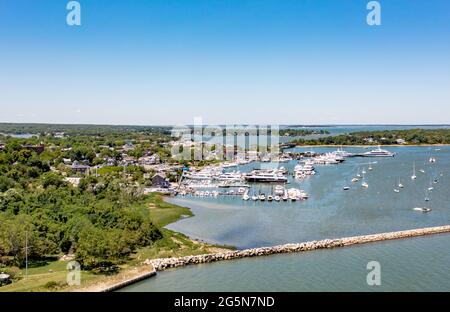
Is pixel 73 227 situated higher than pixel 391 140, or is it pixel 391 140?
pixel 391 140

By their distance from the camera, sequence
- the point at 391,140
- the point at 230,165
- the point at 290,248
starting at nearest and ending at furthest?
1. the point at 290,248
2. the point at 230,165
3. the point at 391,140

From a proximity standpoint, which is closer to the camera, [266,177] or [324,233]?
[324,233]

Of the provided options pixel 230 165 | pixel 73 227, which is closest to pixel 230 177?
pixel 230 165

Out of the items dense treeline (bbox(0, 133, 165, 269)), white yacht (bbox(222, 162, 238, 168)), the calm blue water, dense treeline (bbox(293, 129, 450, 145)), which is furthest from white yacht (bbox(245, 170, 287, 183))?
dense treeline (bbox(293, 129, 450, 145))

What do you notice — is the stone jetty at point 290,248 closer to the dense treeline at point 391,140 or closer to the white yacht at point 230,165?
the white yacht at point 230,165

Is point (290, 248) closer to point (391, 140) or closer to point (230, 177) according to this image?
point (230, 177)

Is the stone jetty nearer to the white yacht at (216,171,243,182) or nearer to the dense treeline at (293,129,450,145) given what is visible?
the white yacht at (216,171,243,182)

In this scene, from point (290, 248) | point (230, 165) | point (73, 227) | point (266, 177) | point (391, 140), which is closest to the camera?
point (73, 227)
